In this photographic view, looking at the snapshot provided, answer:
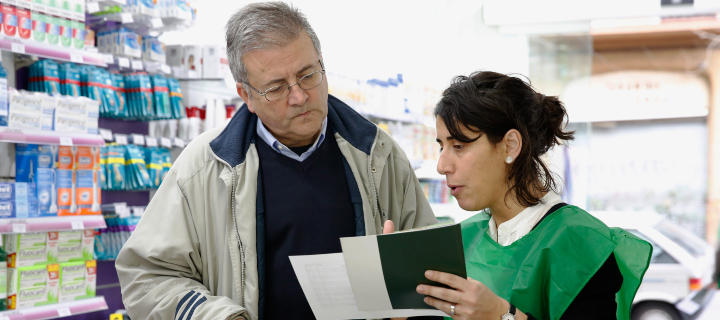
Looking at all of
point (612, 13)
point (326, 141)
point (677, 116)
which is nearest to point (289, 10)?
point (326, 141)

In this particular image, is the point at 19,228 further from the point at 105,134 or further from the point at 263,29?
the point at 263,29

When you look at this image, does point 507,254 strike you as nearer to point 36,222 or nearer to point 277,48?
point 277,48

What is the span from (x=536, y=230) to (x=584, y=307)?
9.3 inches

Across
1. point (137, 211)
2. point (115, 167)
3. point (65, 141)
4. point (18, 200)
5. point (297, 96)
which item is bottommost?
point (137, 211)

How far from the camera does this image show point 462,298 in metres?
1.30

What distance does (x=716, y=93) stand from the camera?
22.4 feet

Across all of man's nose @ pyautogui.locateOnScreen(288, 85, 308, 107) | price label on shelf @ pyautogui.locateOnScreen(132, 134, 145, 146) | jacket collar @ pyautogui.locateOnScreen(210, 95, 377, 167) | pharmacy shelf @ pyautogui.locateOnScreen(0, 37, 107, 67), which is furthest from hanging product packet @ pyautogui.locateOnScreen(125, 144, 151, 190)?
man's nose @ pyautogui.locateOnScreen(288, 85, 308, 107)

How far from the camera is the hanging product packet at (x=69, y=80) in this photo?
393cm

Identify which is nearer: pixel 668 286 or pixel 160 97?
pixel 160 97

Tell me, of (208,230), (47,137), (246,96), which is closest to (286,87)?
(246,96)

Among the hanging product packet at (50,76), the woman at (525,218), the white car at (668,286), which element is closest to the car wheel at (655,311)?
the white car at (668,286)

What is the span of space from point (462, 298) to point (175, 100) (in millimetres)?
3755

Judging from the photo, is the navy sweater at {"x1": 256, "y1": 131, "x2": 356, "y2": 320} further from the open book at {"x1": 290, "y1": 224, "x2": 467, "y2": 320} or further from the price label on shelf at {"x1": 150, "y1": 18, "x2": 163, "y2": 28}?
the price label on shelf at {"x1": 150, "y1": 18, "x2": 163, "y2": 28}

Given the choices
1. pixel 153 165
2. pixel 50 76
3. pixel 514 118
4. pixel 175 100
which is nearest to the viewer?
pixel 514 118
